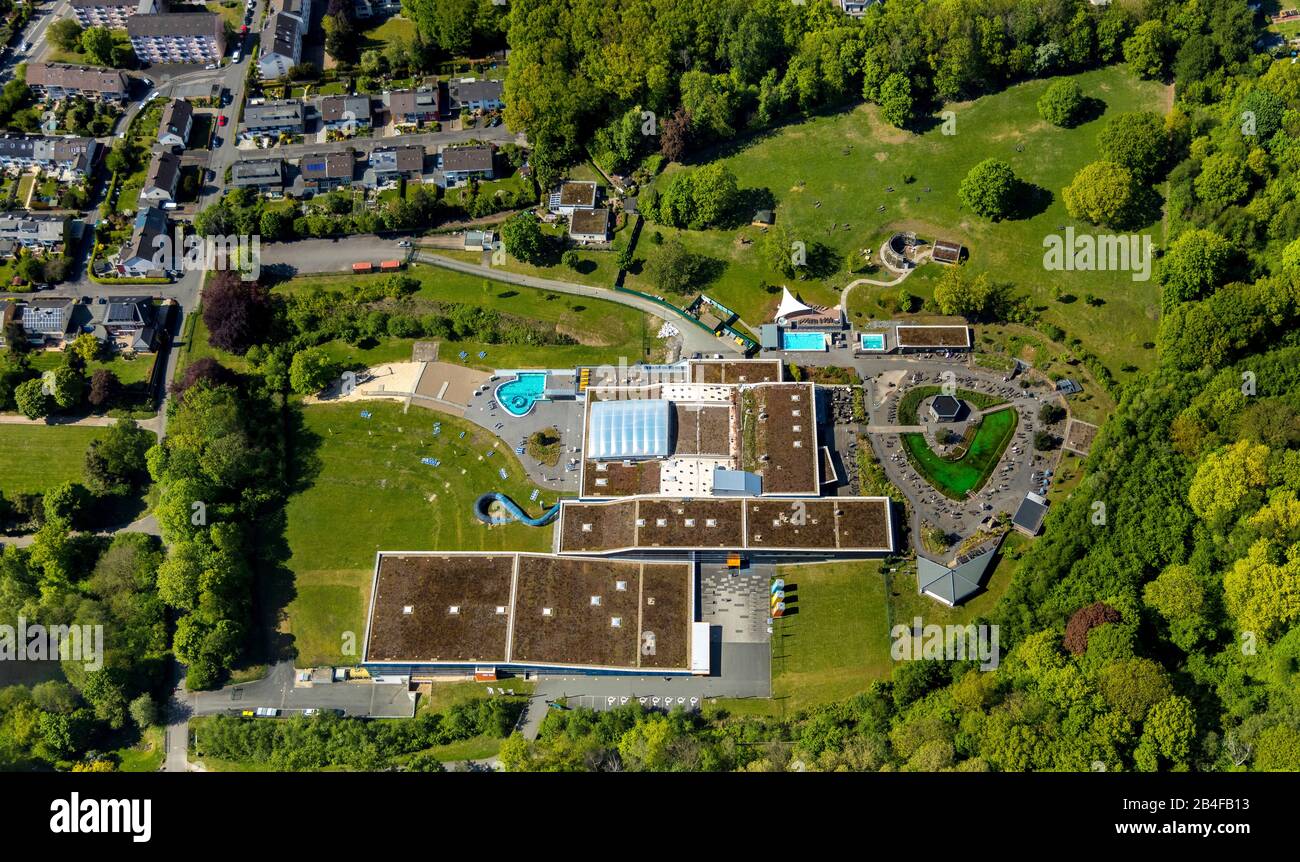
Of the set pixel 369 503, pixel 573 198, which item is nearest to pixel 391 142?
pixel 573 198

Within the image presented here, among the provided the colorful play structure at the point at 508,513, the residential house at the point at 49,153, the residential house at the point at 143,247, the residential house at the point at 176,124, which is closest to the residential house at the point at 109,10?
the residential house at the point at 176,124

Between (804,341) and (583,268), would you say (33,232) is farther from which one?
(804,341)

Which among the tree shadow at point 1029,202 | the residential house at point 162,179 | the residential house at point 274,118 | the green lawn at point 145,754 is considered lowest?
the green lawn at point 145,754

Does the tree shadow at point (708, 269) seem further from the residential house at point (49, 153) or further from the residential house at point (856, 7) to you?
the residential house at point (49, 153)

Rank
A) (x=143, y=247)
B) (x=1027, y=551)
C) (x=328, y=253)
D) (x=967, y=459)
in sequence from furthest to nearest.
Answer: (x=328, y=253) → (x=143, y=247) → (x=967, y=459) → (x=1027, y=551)

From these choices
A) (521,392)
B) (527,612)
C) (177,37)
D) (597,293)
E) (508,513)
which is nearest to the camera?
(527,612)

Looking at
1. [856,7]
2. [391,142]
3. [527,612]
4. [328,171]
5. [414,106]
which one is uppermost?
[856,7]
